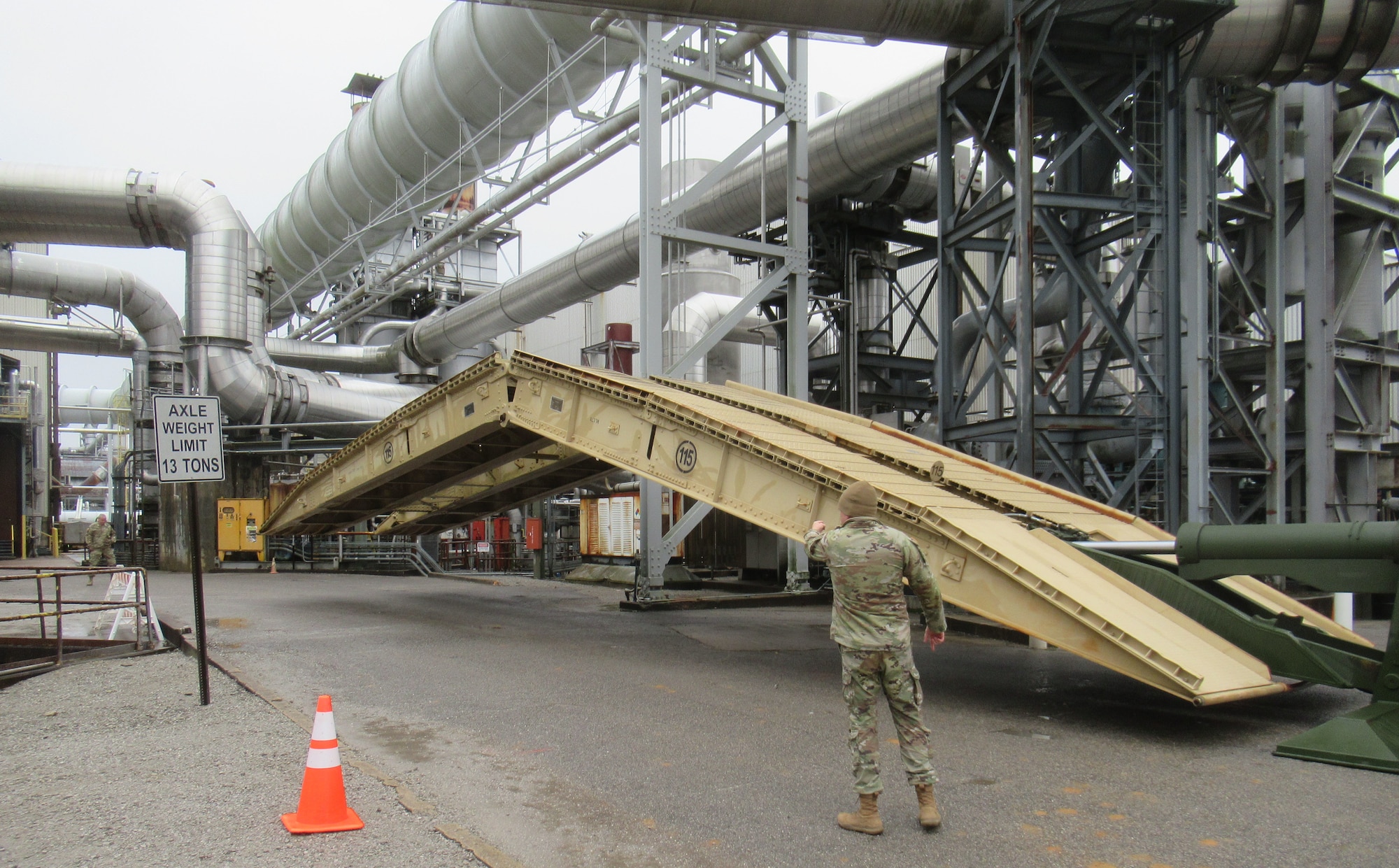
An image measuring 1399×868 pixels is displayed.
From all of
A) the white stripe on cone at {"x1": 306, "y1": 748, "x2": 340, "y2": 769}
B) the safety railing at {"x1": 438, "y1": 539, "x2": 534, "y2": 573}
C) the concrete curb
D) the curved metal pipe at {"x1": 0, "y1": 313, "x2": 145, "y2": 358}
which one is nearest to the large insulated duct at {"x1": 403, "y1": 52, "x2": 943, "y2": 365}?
the safety railing at {"x1": 438, "y1": 539, "x2": 534, "y2": 573}

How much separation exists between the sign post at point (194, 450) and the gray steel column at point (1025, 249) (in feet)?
28.0

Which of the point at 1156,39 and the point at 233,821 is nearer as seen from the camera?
the point at 233,821

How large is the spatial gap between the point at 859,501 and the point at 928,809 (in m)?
1.52

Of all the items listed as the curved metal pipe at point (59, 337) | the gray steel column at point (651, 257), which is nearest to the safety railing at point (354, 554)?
the curved metal pipe at point (59, 337)

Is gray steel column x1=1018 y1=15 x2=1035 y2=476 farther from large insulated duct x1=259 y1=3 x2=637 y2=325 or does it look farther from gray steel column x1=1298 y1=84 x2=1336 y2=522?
large insulated duct x1=259 y1=3 x2=637 y2=325

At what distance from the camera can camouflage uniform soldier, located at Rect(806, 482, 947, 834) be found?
4609mm

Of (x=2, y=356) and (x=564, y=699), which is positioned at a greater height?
(x=2, y=356)

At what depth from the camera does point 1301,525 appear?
633 centimetres

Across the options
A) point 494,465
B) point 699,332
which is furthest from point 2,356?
point 494,465

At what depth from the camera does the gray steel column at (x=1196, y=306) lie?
1178cm

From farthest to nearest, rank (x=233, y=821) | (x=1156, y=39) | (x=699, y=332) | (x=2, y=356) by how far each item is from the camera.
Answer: (x=2, y=356) < (x=699, y=332) < (x=1156, y=39) < (x=233, y=821)

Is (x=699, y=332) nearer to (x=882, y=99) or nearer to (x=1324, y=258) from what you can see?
(x=882, y=99)

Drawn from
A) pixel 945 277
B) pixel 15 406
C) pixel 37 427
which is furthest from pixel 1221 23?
pixel 37 427

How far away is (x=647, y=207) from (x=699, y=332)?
344 inches
